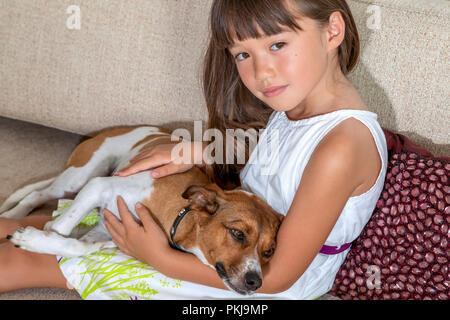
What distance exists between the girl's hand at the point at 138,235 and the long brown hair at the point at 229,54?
1.28ft

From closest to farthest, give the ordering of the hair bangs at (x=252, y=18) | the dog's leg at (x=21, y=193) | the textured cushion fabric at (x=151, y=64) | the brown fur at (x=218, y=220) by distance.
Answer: the hair bangs at (x=252, y=18)
the brown fur at (x=218, y=220)
the textured cushion fabric at (x=151, y=64)
the dog's leg at (x=21, y=193)

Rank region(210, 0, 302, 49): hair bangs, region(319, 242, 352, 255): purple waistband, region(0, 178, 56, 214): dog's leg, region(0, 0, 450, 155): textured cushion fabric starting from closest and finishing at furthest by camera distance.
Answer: region(210, 0, 302, 49): hair bangs < region(319, 242, 352, 255): purple waistband < region(0, 0, 450, 155): textured cushion fabric < region(0, 178, 56, 214): dog's leg

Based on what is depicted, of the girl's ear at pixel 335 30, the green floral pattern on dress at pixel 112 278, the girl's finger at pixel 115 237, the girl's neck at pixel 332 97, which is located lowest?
the green floral pattern on dress at pixel 112 278

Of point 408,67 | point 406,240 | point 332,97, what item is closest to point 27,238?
point 332,97

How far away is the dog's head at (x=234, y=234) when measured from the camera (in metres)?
1.42

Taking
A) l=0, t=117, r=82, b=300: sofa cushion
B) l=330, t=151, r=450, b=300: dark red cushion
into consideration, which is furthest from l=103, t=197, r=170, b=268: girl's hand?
l=330, t=151, r=450, b=300: dark red cushion

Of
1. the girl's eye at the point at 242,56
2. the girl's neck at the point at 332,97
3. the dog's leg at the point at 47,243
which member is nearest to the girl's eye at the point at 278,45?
the girl's eye at the point at 242,56

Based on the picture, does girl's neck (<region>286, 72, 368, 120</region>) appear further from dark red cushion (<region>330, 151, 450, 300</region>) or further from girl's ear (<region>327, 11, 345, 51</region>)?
dark red cushion (<region>330, 151, 450, 300</region>)

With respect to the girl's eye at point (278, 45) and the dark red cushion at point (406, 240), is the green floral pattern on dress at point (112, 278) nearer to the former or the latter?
the dark red cushion at point (406, 240)

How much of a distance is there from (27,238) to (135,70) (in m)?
0.88

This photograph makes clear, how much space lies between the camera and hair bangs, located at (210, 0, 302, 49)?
1351 millimetres

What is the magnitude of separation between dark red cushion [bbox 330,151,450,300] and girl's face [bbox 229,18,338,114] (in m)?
0.46

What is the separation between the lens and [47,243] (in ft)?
5.07

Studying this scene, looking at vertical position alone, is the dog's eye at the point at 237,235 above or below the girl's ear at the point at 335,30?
below
